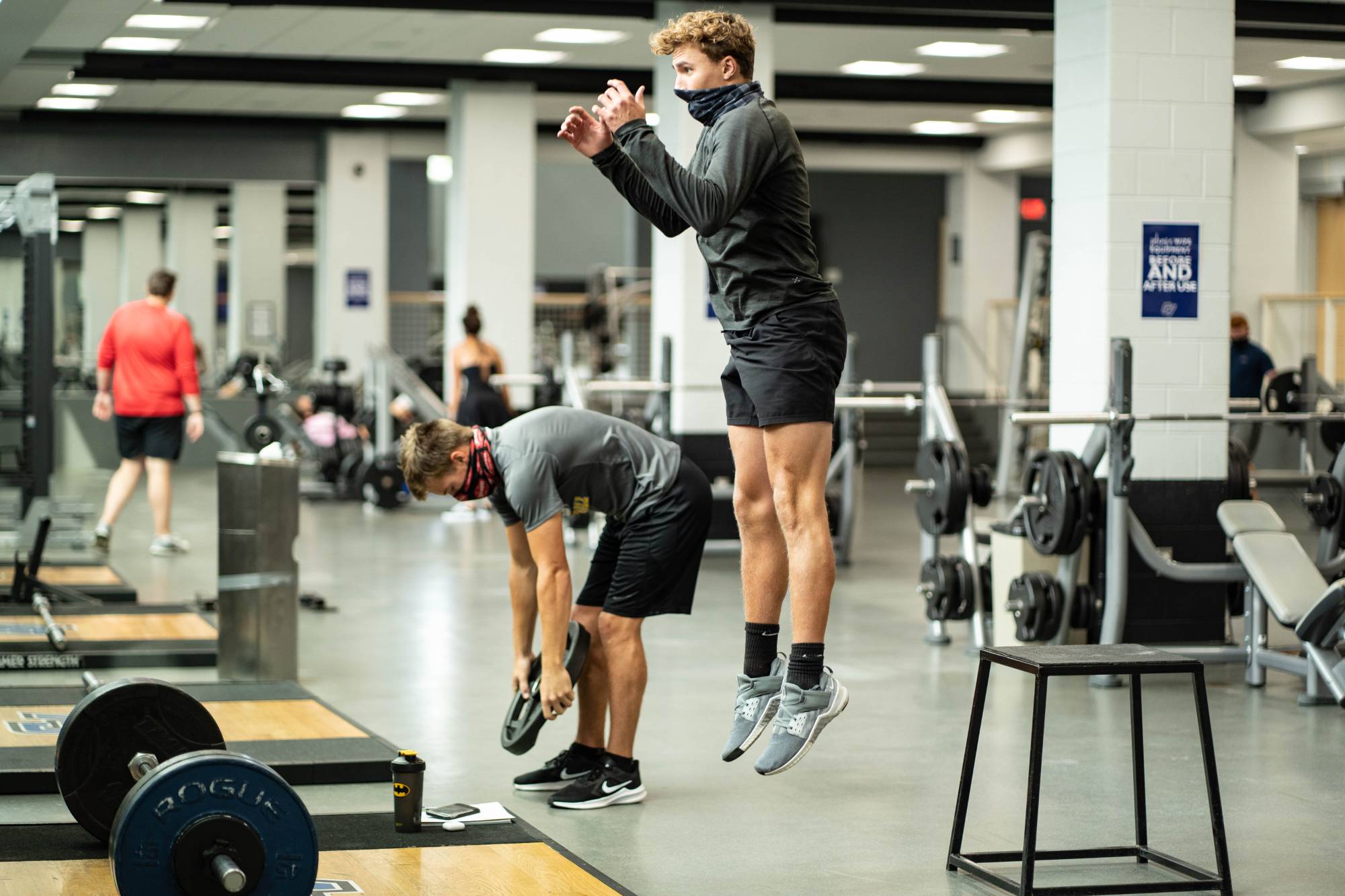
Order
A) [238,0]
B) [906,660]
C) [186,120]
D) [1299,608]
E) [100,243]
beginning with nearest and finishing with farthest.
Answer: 1. [1299,608]
2. [906,660]
3. [238,0]
4. [186,120]
5. [100,243]

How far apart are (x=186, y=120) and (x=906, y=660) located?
1261 cm

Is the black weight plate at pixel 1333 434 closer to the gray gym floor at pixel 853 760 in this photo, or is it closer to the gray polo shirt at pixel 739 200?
the gray gym floor at pixel 853 760

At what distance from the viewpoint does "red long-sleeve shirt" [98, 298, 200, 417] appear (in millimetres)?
9211

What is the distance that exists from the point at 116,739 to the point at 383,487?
30.6 ft

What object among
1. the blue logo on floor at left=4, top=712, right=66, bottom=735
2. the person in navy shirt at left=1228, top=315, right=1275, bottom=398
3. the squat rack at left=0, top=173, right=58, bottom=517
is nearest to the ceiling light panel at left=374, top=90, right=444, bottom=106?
the person in navy shirt at left=1228, top=315, right=1275, bottom=398

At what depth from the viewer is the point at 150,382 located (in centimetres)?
923

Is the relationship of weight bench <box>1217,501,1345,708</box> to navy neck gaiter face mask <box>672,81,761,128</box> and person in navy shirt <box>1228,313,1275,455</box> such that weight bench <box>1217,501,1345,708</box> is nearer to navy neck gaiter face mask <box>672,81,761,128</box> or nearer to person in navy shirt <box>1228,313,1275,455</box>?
navy neck gaiter face mask <box>672,81,761,128</box>

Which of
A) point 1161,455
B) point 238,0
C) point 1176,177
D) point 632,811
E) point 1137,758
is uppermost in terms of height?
point 238,0

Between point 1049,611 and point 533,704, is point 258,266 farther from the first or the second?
point 533,704

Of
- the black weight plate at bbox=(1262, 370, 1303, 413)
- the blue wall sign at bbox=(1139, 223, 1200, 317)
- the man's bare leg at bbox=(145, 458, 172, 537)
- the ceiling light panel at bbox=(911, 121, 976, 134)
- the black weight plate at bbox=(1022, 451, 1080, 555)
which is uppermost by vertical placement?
the ceiling light panel at bbox=(911, 121, 976, 134)

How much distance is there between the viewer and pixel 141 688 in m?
3.76

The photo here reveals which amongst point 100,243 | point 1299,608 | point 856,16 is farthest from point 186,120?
point 1299,608

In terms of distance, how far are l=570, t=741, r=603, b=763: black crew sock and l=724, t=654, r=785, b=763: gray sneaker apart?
125 centimetres

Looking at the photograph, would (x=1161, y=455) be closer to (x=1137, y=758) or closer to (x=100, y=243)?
(x=1137, y=758)
